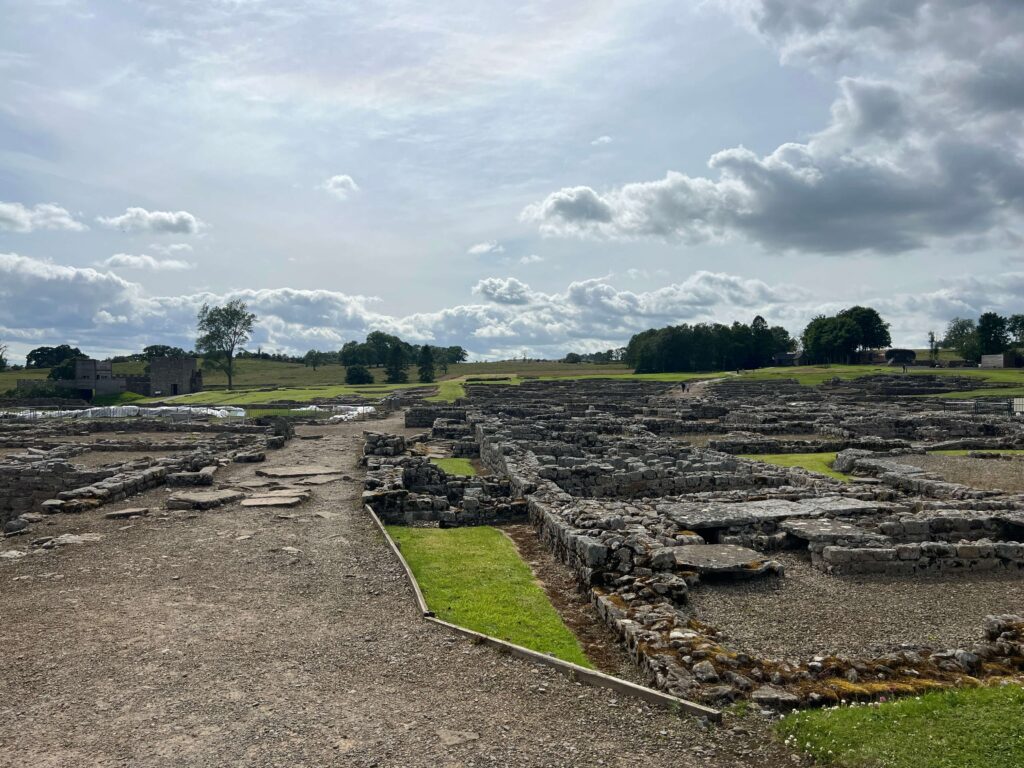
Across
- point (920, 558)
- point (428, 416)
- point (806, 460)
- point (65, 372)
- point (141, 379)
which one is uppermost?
point (65, 372)

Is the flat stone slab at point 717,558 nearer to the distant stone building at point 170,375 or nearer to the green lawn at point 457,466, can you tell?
the green lawn at point 457,466

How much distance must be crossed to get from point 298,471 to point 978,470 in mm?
21943

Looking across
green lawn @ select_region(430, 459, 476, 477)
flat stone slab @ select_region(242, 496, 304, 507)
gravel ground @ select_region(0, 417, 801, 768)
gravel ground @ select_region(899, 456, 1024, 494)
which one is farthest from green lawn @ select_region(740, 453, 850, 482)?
gravel ground @ select_region(0, 417, 801, 768)

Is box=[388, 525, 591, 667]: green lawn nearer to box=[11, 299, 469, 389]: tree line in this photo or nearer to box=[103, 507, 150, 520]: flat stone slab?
box=[103, 507, 150, 520]: flat stone slab

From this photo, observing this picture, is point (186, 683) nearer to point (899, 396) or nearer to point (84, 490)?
point (84, 490)

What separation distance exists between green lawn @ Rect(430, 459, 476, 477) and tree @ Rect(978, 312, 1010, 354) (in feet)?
361

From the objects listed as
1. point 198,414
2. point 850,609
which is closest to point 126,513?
point 850,609

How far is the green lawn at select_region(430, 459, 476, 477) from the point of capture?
24.6m

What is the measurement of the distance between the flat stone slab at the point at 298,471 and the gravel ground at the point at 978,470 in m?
18.2

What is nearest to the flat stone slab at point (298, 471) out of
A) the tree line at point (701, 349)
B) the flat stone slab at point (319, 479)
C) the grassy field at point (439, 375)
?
the flat stone slab at point (319, 479)

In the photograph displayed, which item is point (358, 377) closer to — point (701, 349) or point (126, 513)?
point (701, 349)

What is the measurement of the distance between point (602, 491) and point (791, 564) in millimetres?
7650

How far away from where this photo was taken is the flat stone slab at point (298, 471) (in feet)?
72.7

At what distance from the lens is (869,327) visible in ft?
369
